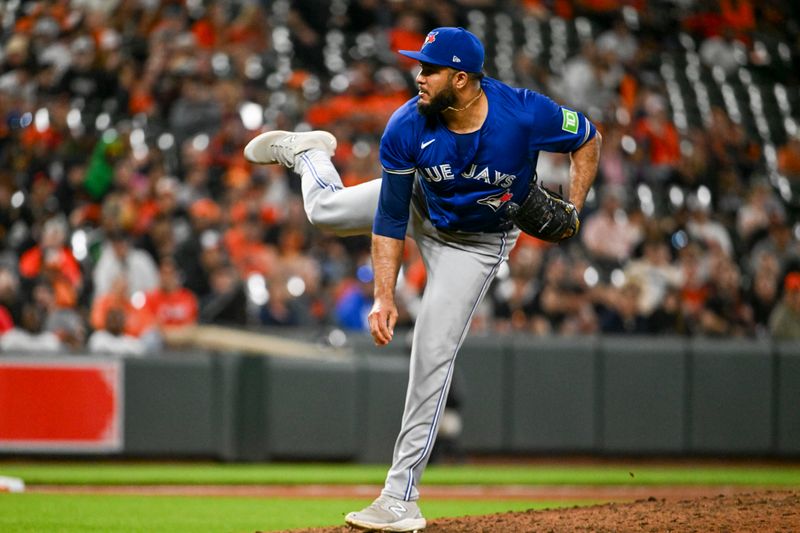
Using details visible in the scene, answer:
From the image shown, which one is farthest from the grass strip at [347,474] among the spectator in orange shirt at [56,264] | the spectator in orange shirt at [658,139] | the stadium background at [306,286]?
the spectator in orange shirt at [658,139]

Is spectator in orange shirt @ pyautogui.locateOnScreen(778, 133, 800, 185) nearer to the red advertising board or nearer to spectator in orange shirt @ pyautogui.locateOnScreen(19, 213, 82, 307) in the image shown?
spectator in orange shirt @ pyautogui.locateOnScreen(19, 213, 82, 307)

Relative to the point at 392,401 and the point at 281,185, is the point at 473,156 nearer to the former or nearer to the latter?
the point at 392,401

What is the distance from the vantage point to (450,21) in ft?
52.1

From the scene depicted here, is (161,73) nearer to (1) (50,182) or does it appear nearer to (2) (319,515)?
(1) (50,182)

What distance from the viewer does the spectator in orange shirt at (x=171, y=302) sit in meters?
10.9

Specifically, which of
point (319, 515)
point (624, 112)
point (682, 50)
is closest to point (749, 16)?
point (682, 50)

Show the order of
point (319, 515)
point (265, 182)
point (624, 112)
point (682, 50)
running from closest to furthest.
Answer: point (319, 515)
point (265, 182)
point (624, 112)
point (682, 50)

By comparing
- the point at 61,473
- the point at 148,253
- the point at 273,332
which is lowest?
the point at 61,473

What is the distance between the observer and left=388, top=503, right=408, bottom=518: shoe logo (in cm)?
509

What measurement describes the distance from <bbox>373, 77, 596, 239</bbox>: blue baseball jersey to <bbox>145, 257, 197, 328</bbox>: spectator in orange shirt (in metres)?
6.04

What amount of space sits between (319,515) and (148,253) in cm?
485

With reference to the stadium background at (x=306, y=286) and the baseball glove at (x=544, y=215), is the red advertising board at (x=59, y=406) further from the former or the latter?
the baseball glove at (x=544, y=215)

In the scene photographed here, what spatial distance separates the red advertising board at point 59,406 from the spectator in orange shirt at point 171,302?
35.4 inches

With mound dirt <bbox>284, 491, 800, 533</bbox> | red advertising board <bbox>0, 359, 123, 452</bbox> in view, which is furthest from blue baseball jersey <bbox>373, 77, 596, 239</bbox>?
red advertising board <bbox>0, 359, 123, 452</bbox>
